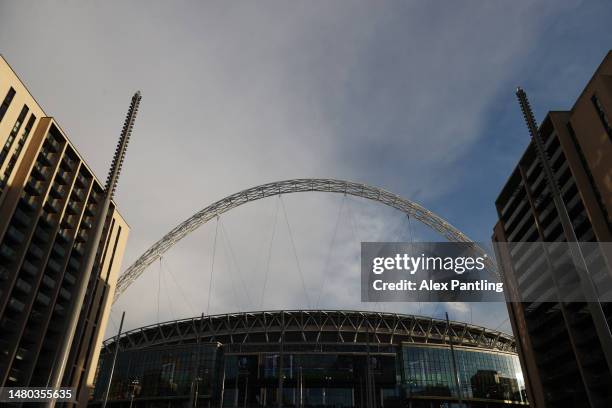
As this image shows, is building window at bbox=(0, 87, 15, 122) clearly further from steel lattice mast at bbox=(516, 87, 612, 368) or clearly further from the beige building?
steel lattice mast at bbox=(516, 87, 612, 368)

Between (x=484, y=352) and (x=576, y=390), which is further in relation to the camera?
(x=484, y=352)

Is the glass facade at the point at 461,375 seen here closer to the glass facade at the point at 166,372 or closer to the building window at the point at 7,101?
the glass facade at the point at 166,372

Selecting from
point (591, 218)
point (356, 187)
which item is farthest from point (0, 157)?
point (591, 218)

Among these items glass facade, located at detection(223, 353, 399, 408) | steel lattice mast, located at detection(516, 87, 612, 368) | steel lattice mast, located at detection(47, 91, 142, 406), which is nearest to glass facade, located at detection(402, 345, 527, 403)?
glass facade, located at detection(223, 353, 399, 408)

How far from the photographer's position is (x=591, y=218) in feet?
200

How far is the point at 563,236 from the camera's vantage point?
235 feet

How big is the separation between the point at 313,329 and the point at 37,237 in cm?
6451

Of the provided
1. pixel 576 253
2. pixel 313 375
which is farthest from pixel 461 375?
pixel 576 253

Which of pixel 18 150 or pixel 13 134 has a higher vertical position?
pixel 13 134

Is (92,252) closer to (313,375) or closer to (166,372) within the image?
(313,375)

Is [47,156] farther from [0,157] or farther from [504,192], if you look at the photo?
[504,192]

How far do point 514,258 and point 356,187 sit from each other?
1327 inches

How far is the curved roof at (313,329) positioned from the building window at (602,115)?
215ft

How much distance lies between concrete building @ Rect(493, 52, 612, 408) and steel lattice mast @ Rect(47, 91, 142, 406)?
50.4m
